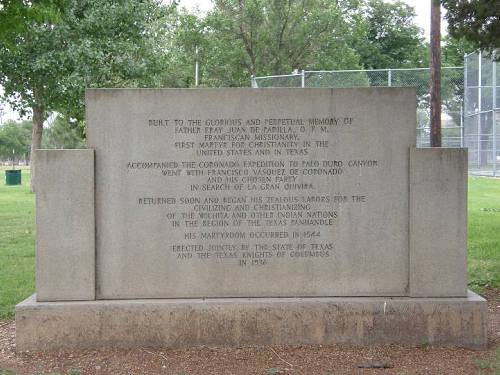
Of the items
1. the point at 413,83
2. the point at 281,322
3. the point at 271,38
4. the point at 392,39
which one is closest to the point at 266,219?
the point at 281,322

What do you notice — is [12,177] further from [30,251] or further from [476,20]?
[476,20]

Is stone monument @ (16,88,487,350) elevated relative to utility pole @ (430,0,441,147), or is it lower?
lower

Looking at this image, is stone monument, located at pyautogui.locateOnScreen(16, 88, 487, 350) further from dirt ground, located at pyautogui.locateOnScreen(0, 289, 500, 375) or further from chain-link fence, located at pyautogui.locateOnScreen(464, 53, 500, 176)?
chain-link fence, located at pyautogui.locateOnScreen(464, 53, 500, 176)

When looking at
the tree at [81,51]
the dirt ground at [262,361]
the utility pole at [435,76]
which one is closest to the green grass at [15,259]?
the dirt ground at [262,361]

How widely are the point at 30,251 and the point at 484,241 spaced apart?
7.69 metres

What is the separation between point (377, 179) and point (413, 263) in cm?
81

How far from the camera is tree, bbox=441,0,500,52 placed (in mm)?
8352

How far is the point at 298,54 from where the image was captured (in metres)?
35.2

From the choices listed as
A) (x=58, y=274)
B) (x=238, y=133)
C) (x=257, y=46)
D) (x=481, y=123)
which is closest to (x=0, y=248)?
(x=58, y=274)

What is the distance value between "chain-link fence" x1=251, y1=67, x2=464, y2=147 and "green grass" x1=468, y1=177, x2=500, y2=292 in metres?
4.67

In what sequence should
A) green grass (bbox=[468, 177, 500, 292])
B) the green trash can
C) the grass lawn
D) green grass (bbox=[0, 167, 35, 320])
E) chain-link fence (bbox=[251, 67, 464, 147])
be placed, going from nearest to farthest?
green grass (bbox=[0, 167, 35, 320]) < the grass lawn < green grass (bbox=[468, 177, 500, 292]) < chain-link fence (bbox=[251, 67, 464, 147]) < the green trash can

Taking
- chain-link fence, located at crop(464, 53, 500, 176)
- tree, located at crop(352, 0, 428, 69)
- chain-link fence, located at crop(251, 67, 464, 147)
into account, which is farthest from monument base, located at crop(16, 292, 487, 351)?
tree, located at crop(352, 0, 428, 69)

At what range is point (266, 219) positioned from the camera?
18.6 feet

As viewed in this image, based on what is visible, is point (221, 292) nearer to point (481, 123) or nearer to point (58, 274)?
point (58, 274)
